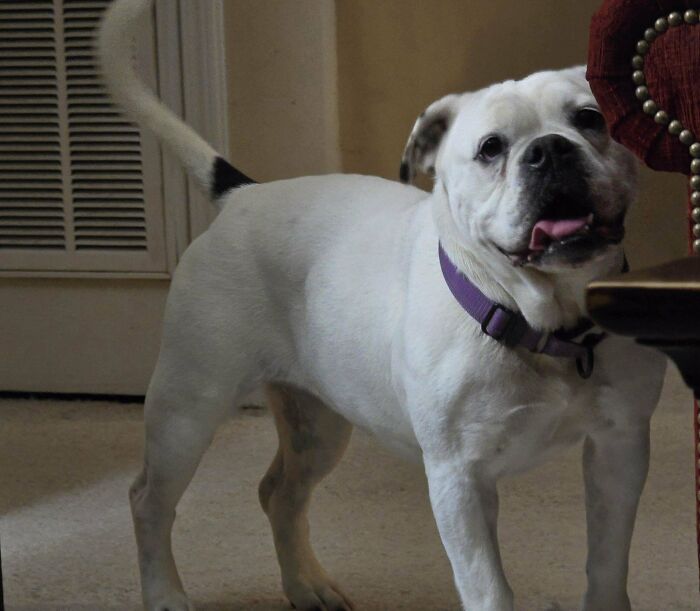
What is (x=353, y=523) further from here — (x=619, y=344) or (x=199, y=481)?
(x=619, y=344)

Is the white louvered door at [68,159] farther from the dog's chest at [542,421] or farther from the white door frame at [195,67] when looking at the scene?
the dog's chest at [542,421]

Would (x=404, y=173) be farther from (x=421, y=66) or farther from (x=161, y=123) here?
(x=421, y=66)

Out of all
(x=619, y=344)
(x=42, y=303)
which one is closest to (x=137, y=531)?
(x=619, y=344)

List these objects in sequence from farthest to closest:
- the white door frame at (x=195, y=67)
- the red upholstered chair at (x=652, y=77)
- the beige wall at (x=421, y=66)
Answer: the beige wall at (x=421, y=66) → the white door frame at (x=195, y=67) → the red upholstered chair at (x=652, y=77)

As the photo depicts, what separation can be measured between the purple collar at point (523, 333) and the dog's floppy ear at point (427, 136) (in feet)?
0.69

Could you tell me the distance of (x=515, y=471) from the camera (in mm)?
1582

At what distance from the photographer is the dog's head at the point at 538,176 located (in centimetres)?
139

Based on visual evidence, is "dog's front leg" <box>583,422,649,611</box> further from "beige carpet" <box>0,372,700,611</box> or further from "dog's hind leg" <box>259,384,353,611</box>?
"dog's hind leg" <box>259,384,353,611</box>

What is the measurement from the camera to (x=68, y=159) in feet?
10.1

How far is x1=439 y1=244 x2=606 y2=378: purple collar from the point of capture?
146 cm

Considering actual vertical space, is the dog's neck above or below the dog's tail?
below

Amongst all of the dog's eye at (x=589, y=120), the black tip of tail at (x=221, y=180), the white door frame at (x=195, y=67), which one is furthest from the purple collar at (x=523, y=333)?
the white door frame at (x=195, y=67)

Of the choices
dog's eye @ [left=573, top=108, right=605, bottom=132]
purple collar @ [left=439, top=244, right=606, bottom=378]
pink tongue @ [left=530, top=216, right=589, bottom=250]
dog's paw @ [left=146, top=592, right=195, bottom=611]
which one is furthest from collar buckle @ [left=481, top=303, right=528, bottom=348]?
dog's paw @ [left=146, top=592, right=195, bottom=611]

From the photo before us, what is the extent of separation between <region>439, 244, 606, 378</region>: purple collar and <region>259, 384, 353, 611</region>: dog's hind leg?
575mm
